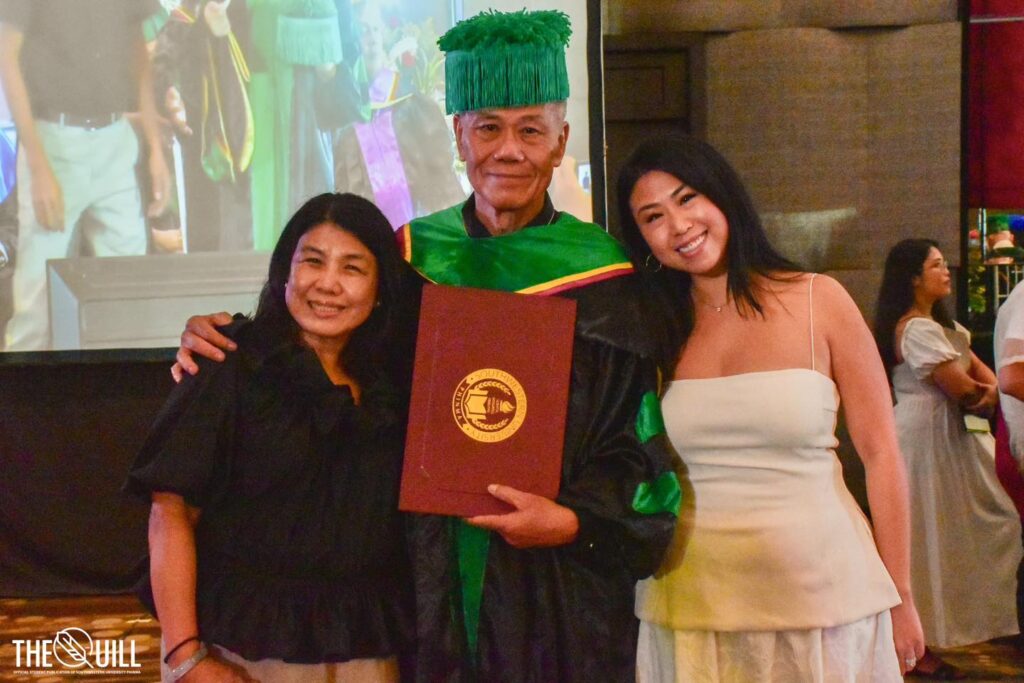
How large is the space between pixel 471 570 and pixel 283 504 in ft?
1.12

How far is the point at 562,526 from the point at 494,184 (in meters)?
0.63

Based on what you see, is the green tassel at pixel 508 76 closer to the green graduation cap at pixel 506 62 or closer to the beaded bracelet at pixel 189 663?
the green graduation cap at pixel 506 62

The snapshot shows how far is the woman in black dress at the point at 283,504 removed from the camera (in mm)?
1525

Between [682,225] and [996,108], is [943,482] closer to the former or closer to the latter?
[996,108]

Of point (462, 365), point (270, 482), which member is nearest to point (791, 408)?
point (462, 365)

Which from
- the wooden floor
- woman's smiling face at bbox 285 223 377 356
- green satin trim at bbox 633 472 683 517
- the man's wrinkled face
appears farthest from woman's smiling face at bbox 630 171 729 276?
the wooden floor

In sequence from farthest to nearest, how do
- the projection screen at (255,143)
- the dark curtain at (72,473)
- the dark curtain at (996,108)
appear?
the dark curtain at (996,108) < the dark curtain at (72,473) < the projection screen at (255,143)

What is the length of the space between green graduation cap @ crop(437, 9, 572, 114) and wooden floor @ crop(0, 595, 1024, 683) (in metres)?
2.50

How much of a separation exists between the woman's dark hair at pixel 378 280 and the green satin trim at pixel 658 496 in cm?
47

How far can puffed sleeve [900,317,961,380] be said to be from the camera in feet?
11.5

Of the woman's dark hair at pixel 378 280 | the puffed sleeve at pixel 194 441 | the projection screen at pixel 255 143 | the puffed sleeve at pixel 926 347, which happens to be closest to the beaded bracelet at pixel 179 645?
the puffed sleeve at pixel 194 441

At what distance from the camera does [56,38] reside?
4039 millimetres

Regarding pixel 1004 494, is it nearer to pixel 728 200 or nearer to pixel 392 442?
pixel 728 200

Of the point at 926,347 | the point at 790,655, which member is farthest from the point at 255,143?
the point at 790,655
